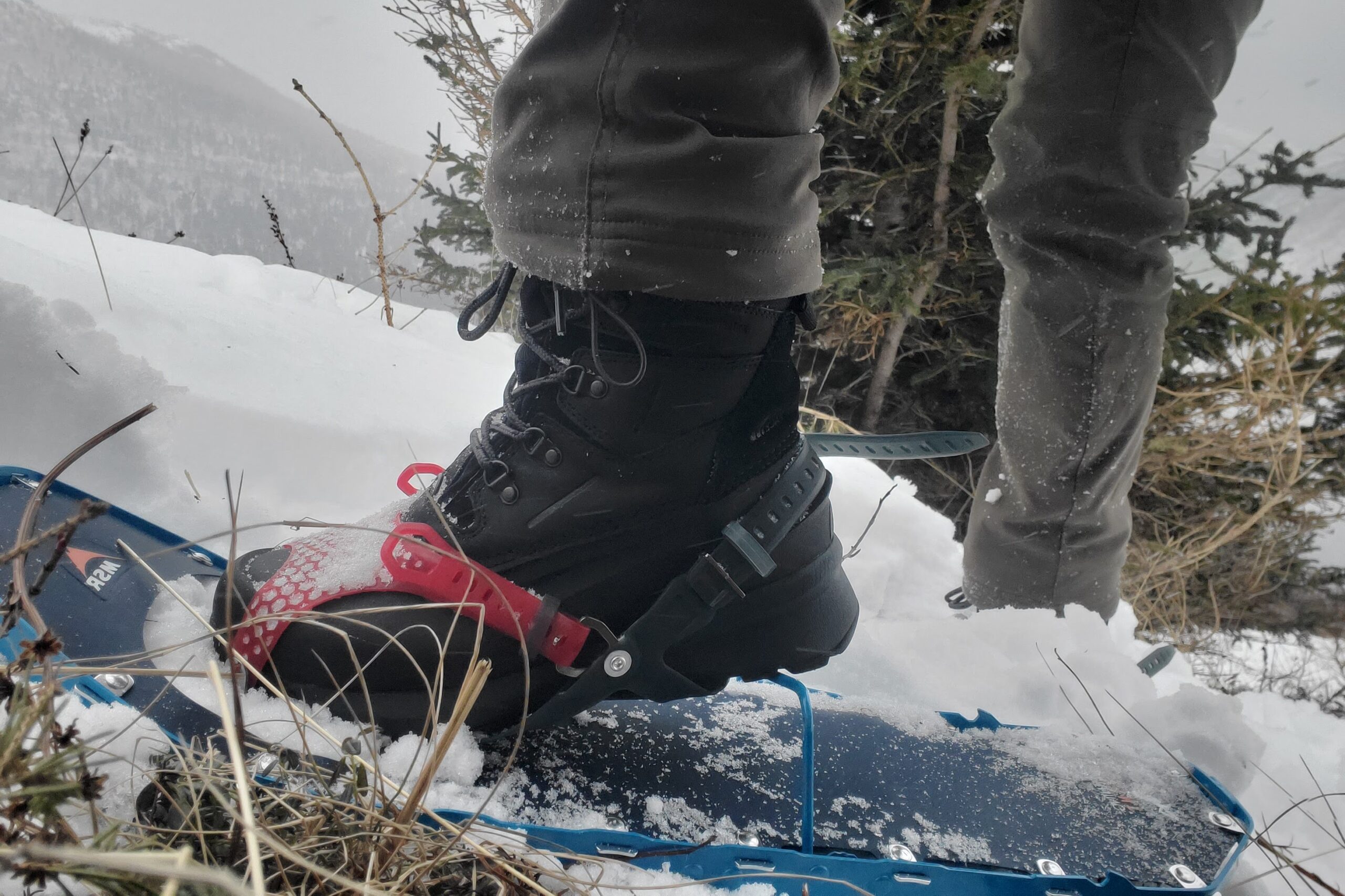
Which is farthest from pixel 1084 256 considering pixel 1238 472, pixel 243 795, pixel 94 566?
pixel 1238 472

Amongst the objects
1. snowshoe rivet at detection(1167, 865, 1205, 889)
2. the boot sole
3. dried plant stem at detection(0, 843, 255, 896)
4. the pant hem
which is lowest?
snowshoe rivet at detection(1167, 865, 1205, 889)

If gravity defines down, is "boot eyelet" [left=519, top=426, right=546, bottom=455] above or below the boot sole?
above

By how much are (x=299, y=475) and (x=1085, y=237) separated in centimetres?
152

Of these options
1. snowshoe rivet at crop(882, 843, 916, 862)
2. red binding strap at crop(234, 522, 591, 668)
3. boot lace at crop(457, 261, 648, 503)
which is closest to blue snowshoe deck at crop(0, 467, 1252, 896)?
snowshoe rivet at crop(882, 843, 916, 862)

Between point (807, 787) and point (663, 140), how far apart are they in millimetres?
686

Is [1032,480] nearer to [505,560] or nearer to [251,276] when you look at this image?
[505,560]

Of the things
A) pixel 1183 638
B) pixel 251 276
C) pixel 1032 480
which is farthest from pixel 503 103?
pixel 1183 638

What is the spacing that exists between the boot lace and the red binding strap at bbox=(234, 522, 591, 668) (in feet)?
0.35

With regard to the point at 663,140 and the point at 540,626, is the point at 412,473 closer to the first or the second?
the point at 540,626

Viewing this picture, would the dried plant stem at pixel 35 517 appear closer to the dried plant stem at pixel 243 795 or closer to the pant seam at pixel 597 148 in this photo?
the dried plant stem at pixel 243 795

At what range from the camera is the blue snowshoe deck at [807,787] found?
0.75m

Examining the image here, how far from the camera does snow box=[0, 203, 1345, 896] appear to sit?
38.0 inches

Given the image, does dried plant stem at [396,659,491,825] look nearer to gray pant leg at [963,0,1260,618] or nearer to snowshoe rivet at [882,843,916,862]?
snowshoe rivet at [882,843,916,862]

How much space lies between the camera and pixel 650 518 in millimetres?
892
